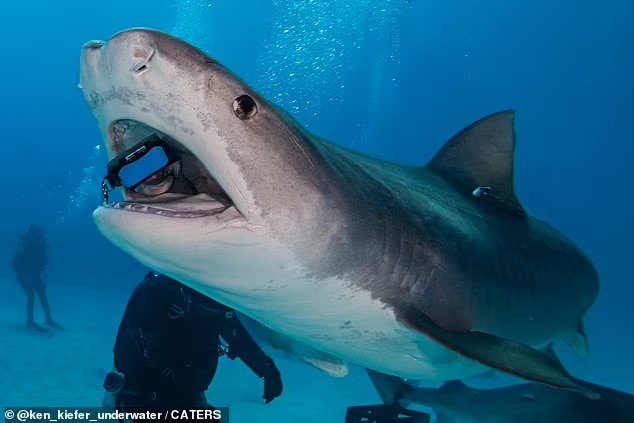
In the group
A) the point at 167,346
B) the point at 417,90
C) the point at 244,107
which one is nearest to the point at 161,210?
the point at 244,107

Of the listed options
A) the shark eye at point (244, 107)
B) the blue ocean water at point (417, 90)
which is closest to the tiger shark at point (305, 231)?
the shark eye at point (244, 107)

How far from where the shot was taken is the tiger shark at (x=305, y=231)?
1.65 meters

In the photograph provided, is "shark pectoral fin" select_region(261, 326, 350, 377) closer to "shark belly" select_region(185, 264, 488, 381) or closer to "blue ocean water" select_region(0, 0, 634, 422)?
"shark belly" select_region(185, 264, 488, 381)

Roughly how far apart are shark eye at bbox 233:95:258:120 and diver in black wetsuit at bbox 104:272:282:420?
2633mm

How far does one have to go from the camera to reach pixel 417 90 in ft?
222

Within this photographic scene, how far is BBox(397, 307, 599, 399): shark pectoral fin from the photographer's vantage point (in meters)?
2.20

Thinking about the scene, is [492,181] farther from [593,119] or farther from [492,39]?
[593,119]

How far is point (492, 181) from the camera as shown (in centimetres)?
397

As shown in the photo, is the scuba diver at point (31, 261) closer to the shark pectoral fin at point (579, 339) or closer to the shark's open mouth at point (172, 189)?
the shark's open mouth at point (172, 189)

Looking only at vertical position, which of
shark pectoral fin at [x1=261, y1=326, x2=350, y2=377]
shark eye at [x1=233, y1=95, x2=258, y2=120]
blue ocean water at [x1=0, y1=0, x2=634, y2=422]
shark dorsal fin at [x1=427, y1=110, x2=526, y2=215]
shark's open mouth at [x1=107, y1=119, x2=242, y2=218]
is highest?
blue ocean water at [x1=0, y1=0, x2=634, y2=422]

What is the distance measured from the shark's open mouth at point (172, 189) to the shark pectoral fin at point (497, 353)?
1184 millimetres

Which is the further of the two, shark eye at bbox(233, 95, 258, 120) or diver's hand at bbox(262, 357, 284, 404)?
diver's hand at bbox(262, 357, 284, 404)

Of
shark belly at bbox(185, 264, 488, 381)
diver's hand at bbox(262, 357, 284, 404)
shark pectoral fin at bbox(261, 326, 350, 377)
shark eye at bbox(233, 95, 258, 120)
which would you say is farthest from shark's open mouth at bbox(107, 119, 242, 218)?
diver's hand at bbox(262, 357, 284, 404)

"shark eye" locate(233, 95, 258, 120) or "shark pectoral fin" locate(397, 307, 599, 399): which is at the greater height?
"shark eye" locate(233, 95, 258, 120)
